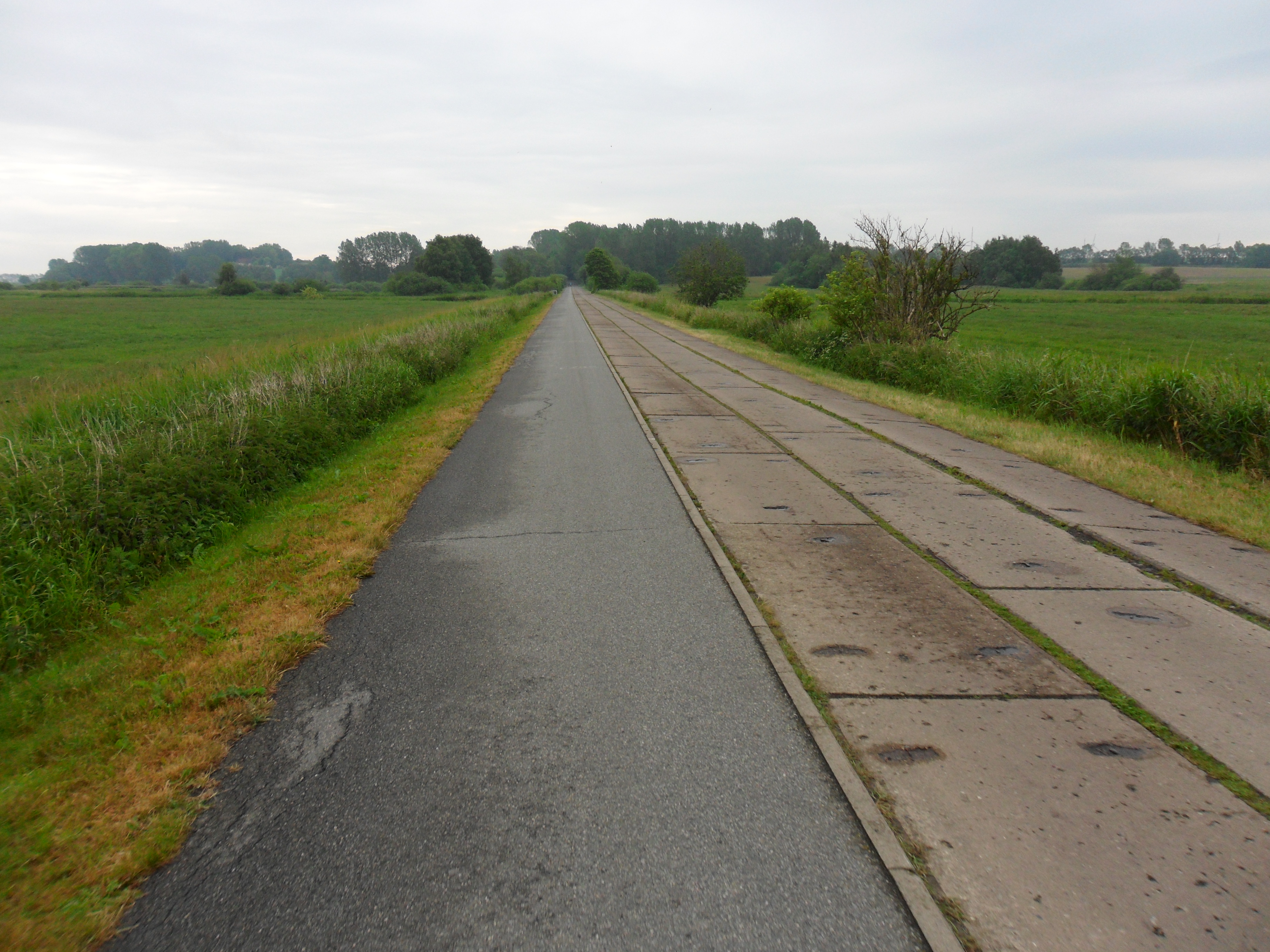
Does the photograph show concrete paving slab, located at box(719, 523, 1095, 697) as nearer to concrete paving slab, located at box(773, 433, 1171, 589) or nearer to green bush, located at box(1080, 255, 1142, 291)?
concrete paving slab, located at box(773, 433, 1171, 589)

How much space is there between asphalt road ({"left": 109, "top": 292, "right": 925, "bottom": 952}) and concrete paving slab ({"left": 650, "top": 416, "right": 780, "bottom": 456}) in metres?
4.84

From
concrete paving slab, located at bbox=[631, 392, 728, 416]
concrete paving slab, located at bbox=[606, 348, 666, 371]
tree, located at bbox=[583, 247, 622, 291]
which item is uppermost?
tree, located at bbox=[583, 247, 622, 291]

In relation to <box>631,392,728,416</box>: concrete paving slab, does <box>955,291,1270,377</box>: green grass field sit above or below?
Answer: above

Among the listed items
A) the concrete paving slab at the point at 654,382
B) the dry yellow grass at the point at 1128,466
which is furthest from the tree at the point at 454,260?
the dry yellow grass at the point at 1128,466

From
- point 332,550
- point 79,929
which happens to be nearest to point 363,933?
point 79,929

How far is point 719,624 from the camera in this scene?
4.75m

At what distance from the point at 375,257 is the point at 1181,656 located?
18628 centimetres

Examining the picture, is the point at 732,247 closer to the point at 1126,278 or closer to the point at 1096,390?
the point at 1126,278

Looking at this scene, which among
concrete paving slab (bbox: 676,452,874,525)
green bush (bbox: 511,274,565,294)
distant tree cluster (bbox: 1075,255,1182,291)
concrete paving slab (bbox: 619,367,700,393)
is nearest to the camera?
concrete paving slab (bbox: 676,452,874,525)

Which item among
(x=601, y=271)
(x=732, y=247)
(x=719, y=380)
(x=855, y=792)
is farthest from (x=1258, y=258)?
(x=855, y=792)

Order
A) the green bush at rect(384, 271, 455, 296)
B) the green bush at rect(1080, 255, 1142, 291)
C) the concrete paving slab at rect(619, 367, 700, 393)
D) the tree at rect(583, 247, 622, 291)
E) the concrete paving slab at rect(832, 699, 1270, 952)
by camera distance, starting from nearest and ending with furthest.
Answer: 1. the concrete paving slab at rect(832, 699, 1270, 952)
2. the concrete paving slab at rect(619, 367, 700, 393)
3. the green bush at rect(1080, 255, 1142, 291)
4. the green bush at rect(384, 271, 455, 296)
5. the tree at rect(583, 247, 622, 291)

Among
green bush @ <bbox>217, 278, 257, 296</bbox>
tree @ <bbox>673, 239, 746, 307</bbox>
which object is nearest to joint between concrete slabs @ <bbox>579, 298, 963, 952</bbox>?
tree @ <bbox>673, 239, 746, 307</bbox>

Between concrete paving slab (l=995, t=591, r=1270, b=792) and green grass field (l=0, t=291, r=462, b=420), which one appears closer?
concrete paving slab (l=995, t=591, r=1270, b=792)

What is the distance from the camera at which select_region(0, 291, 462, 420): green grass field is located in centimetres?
1666
